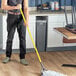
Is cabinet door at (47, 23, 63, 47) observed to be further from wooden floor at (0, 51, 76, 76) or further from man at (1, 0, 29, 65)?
man at (1, 0, 29, 65)

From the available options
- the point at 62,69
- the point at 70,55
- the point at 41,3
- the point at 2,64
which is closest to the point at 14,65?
the point at 2,64

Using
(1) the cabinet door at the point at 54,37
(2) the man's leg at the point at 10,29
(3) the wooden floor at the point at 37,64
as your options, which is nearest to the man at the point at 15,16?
(2) the man's leg at the point at 10,29

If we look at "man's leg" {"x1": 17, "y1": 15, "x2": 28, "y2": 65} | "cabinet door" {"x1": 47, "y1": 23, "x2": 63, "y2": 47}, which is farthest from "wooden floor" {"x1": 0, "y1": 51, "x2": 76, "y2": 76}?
"cabinet door" {"x1": 47, "y1": 23, "x2": 63, "y2": 47}

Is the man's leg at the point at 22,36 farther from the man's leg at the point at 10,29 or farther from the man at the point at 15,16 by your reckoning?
the man's leg at the point at 10,29

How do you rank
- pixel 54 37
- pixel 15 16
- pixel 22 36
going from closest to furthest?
pixel 15 16, pixel 22 36, pixel 54 37

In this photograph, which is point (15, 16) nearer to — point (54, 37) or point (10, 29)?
point (10, 29)

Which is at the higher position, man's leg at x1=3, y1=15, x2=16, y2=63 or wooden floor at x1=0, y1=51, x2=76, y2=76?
man's leg at x1=3, y1=15, x2=16, y2=63

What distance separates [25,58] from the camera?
5.52 metres

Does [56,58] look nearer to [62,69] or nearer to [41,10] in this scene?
[62,69]

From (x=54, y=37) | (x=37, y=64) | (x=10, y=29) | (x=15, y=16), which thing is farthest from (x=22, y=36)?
(x=54, y=37)

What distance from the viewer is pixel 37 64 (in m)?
5.16

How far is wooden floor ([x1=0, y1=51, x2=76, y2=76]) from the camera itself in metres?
4.75

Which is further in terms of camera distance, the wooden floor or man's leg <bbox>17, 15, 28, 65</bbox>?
man's leg <bbox>17, 15, 28, 65</bbox>

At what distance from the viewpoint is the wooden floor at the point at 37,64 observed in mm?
4754
